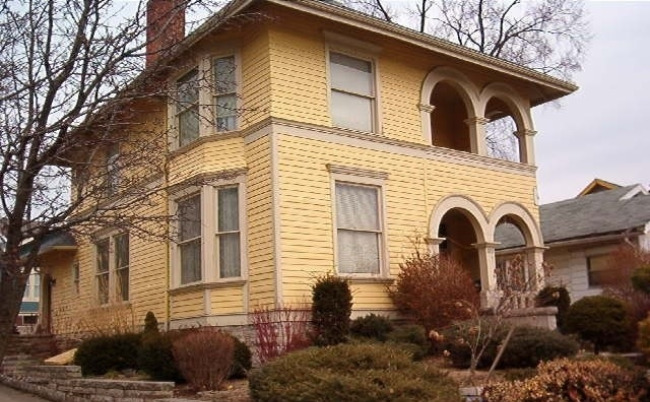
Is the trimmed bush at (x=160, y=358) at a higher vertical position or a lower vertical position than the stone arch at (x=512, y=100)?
lower

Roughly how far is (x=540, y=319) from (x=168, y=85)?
947 centimetres

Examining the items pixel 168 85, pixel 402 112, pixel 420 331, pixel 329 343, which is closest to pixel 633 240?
pixel 402 112

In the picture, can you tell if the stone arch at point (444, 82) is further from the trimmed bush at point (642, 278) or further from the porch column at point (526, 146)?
the trimmed bush at point (642, 278)

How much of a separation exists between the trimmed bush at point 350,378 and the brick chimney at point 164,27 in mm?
4175

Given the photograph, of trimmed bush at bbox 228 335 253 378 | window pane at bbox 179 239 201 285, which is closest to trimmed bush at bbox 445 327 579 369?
trimmed bush at bbox 228 335 253 378

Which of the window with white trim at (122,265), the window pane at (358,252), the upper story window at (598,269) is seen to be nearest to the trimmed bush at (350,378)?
the window pane at (358,252)

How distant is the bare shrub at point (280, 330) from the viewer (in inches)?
571

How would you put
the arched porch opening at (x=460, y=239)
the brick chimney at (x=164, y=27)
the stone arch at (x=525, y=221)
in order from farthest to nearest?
the arched porch opening at (x=460, y=239)
the stone arch at (x=525, y=221)
the brick chimney at (x=164, y=27)

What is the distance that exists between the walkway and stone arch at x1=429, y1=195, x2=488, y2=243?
955 centimetres

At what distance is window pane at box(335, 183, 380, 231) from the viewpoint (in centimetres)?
1648

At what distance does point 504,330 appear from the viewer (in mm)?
13281

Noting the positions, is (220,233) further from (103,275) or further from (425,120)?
(103,275)

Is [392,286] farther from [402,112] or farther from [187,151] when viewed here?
[187,151]

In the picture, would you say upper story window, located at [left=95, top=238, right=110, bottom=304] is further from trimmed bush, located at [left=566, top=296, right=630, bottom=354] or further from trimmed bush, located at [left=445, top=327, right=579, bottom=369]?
trimmed bush, located at [left=566, top=296, right=630, bottom=354]
